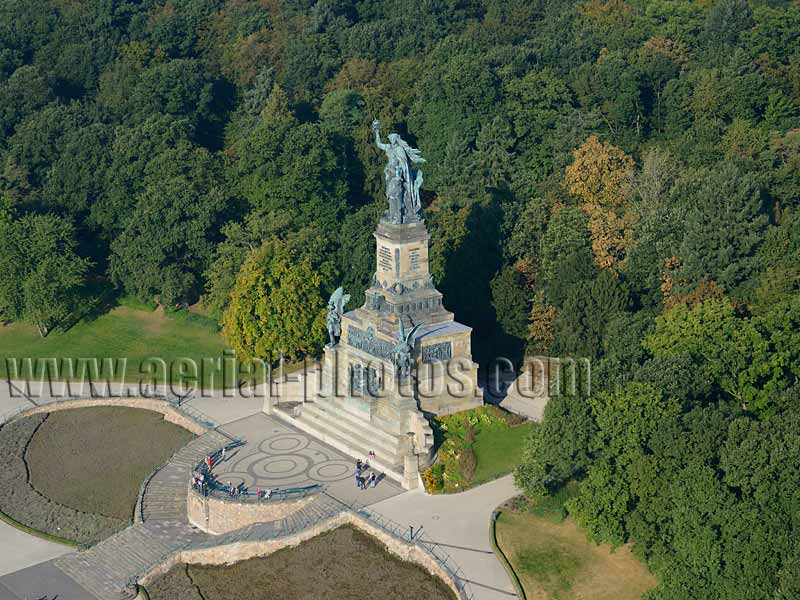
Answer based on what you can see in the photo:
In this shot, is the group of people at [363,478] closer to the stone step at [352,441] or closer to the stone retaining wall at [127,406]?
the stone step at [352,441]

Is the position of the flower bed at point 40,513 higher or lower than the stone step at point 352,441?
lower

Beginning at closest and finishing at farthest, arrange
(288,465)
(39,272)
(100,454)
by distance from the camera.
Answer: (288,465) < (100,454) < (39,272)

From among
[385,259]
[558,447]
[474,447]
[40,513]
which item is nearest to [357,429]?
[474,447]

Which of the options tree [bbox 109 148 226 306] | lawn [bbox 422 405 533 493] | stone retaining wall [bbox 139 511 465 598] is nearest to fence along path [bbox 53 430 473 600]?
stone retaining wall [bbox 139 511 465 598]

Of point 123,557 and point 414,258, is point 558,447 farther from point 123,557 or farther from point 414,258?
point 123,557

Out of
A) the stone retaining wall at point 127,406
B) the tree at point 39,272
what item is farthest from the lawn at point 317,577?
the tree at point 39,272

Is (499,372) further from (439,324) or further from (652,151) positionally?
(652,151)

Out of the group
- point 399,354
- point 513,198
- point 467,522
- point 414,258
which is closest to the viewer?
point 467,522
